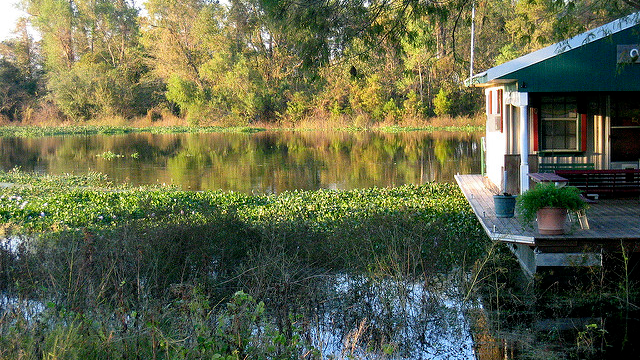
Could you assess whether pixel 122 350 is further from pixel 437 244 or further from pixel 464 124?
pixel 464 124

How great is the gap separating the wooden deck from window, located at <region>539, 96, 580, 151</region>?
3001mm

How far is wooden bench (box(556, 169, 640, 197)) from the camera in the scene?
1216 cm

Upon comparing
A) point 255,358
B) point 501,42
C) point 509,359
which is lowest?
point 509,359

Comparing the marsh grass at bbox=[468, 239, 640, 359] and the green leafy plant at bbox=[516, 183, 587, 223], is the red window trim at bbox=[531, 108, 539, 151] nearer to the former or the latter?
the marsh grass at bbox=[468, 239, 640, 359]

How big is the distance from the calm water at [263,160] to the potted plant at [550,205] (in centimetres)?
1177

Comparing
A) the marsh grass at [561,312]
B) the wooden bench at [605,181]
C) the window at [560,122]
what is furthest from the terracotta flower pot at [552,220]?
the window at [560,122]

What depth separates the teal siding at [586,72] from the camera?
11359 mm

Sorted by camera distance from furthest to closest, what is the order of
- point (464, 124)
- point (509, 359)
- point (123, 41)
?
point (123, 41), point (464, 124), point (509, 359)

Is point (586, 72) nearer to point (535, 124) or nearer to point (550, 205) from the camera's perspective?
point (535, 124)

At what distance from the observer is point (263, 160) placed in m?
29.7

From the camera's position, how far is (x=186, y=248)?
29.5 feet

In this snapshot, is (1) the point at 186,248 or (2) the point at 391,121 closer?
(1) the point at 186,248

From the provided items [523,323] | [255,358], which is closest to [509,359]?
[523,323]

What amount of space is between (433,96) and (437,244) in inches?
1787
